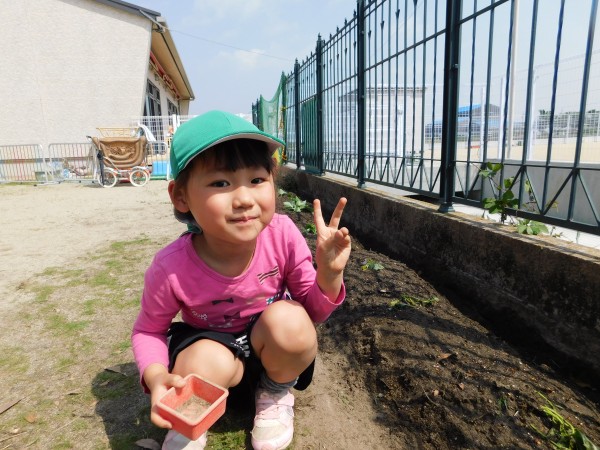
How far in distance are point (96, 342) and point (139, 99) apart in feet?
42.6

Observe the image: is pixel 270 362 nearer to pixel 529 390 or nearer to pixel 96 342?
pixel 529 390

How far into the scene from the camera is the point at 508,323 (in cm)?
218

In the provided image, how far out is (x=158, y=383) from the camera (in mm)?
1209

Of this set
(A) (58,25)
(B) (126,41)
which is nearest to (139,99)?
(B) (126,41)

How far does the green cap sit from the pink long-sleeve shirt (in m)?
0.36

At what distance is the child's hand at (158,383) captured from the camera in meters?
1.11

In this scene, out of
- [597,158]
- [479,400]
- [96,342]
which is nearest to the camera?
[479,400]

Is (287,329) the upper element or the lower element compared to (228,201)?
lower

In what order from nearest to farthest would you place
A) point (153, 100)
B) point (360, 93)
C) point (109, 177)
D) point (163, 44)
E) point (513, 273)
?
point (513, 273) < point (360, 93) < point (109, 177) < point (163, 44) < point (153, 100)

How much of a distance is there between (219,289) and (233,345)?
0.20m

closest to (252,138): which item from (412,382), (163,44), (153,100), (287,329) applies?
(287,329)

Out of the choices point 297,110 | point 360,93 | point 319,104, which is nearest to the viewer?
point 360,93

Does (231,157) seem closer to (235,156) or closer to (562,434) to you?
(235,156)

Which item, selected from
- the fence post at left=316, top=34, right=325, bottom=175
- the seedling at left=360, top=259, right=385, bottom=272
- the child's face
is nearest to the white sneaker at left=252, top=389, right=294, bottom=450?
the child's face
